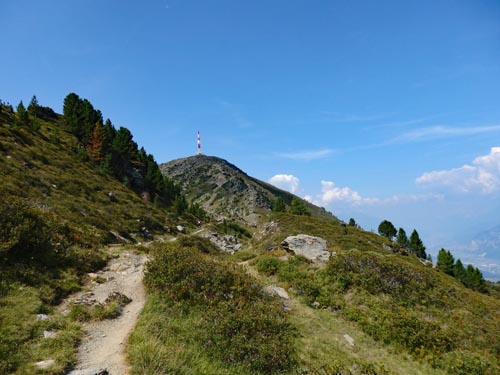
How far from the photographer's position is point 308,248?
24688 mm

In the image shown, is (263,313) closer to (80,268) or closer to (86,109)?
(80,268)

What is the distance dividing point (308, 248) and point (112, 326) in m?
18.0

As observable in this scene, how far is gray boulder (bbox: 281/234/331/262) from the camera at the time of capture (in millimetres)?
22575

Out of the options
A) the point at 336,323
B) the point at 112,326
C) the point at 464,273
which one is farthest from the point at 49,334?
the point at 464,273

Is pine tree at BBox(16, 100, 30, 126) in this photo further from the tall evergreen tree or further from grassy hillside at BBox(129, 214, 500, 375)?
grassy hillside at BBox(129, 214, 500, 375)

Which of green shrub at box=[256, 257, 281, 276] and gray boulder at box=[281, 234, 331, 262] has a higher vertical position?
gray boulder at box=[281, 234, 331, 262]

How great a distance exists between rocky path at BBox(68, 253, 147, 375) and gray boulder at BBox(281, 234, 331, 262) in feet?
42.8

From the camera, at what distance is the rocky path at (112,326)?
288 inches

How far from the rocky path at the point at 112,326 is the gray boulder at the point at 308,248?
13043 mm

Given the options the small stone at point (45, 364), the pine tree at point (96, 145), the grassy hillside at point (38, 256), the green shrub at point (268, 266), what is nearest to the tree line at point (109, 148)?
Result: the pine tree at point (96, 145)

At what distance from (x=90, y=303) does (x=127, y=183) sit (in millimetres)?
61625

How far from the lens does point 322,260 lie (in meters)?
21.5

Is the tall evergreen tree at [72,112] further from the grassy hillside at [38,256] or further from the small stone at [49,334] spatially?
the small stone at [49,334]

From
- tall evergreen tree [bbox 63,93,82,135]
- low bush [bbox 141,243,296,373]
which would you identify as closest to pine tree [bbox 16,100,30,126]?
tall evergreen tree [bbox 63,93,82,135]
